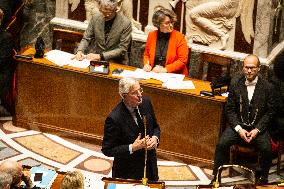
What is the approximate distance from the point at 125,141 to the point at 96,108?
2178mm

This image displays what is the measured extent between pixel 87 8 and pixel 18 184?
4.70 m

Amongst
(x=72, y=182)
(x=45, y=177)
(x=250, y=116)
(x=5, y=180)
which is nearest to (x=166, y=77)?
A: (x=250, y=116)

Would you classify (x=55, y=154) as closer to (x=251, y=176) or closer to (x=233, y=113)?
(x=233, y=113)

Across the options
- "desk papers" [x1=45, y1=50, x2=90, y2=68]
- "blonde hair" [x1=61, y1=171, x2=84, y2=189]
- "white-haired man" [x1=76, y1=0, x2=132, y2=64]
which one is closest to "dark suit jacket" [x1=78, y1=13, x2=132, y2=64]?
"white-haired man" [x1=76, y1=0, x2=132, y2=64]

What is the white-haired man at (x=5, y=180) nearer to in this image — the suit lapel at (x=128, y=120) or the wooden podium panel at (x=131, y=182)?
the wooden podium panel at (x=131, y=182)

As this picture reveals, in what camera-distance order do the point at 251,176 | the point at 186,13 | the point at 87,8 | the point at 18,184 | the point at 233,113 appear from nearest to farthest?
1. the point at 18,184
2. the point at 251,176
3. the point at 233,113
4. the point at 186,13
5. the point at 87,8

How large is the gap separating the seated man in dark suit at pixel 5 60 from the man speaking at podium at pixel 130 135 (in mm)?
2874

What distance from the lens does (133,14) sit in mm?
8477

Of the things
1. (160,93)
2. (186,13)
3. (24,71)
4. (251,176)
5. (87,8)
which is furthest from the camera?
(87,8)

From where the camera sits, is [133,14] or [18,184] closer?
[18,184]

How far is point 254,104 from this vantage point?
6.26 metres

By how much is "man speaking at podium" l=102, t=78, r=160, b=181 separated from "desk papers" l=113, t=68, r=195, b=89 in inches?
63.6

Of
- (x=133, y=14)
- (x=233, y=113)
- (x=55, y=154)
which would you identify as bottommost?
(x=55, y=154)

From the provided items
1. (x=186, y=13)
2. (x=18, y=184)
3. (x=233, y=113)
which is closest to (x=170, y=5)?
(x=186, y=13)
